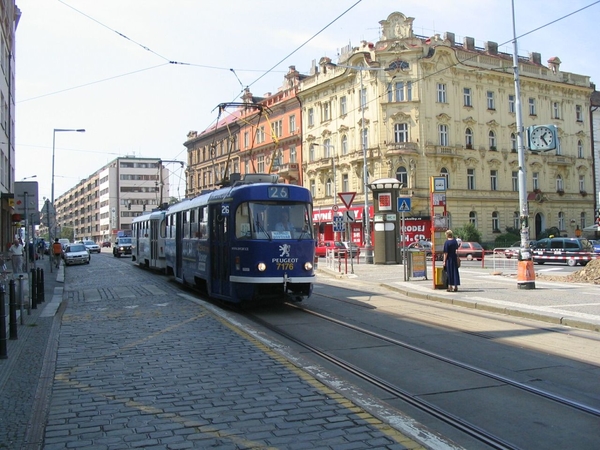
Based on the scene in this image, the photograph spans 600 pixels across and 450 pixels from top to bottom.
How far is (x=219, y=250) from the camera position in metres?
13.9

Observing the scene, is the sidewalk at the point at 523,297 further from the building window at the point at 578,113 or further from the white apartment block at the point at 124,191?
the white apartment block at the point at 124,191

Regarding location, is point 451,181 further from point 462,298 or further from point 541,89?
point 462,298

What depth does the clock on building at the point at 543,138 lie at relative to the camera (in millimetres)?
18281

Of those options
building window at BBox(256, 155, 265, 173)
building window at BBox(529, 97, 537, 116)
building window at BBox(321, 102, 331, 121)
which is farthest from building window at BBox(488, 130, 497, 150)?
building window at BBox(256, 155, 265, 173)

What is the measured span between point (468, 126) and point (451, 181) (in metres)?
5.45

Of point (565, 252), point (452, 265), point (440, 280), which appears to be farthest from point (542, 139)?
point (565, 252)

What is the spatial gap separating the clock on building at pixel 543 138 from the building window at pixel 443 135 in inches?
1254

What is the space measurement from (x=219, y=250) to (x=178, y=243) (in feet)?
18.2

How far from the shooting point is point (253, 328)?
36.1ft

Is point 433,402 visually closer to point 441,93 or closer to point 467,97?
point 441,93

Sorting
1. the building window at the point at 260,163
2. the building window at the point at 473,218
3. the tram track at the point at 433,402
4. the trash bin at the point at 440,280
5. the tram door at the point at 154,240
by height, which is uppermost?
the building window at the point at 260,163

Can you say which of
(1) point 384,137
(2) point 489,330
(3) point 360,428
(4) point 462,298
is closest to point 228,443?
(3) point 360,428

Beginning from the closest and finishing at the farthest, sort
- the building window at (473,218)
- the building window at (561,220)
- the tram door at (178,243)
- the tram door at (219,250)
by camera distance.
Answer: the tram door at (219,250), the tram door at (178,243), the building window at (473,218), the building window at (561,220)

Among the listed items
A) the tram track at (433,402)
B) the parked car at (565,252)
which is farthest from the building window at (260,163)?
the tram track at (433,402)
